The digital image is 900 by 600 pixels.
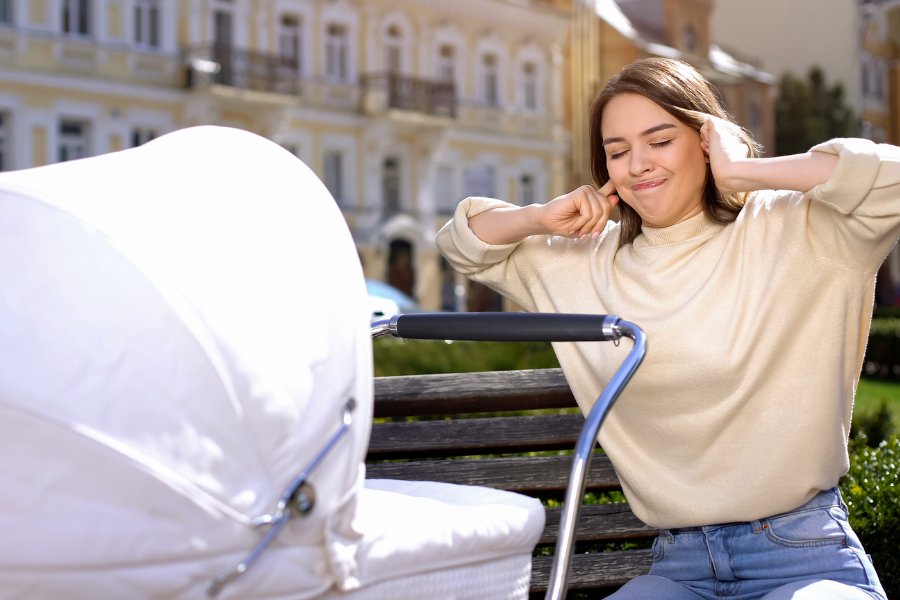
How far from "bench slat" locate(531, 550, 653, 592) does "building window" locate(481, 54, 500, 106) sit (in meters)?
32.8

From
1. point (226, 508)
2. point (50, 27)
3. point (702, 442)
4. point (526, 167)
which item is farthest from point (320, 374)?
point (526, 167)

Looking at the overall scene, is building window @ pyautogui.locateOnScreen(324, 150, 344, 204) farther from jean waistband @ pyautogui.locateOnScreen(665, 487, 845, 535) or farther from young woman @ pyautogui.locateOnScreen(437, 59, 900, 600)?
jean waistband @ pyautogui.locateOnScreen(665, 487, 845, 535)

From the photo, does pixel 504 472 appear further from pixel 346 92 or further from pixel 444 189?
pixel 444 189

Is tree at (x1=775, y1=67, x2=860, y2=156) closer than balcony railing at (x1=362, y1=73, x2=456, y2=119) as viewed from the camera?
No

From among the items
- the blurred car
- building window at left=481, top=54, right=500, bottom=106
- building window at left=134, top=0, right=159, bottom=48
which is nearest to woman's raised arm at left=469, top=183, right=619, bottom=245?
the blurred car

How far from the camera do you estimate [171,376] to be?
171 cm

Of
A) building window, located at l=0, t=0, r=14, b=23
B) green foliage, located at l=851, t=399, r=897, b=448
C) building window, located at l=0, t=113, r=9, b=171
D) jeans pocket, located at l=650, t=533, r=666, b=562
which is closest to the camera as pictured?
jeans pocket, located at l=650, t=533, r=666, b=562

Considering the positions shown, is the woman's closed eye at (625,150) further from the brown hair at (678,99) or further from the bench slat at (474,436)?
the bench slat at (474,436)

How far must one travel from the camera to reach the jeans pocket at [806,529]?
8.19 ft

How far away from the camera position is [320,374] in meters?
1.84

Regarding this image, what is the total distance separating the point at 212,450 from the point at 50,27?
26.0 meters

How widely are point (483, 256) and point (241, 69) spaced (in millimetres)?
26545

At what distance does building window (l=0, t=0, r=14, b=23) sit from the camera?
84.8ft

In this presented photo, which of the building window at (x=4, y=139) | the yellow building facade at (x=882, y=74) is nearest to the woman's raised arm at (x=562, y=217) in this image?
the building window at (x=4, y=139)
